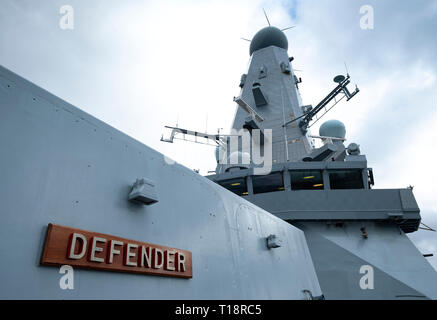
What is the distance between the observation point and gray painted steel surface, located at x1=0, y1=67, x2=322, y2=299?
90.3 inches

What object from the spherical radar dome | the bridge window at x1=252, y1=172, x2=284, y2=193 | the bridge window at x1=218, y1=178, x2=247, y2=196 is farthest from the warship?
the spherical radar dome

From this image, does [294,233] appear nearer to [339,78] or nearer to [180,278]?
[180,278]

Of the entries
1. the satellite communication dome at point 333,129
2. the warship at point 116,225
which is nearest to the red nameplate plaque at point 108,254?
the warship at point 116,225

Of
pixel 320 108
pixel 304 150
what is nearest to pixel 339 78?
pixel 320 108

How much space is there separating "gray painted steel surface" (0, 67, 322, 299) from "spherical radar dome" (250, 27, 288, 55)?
2035 cm

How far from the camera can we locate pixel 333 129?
20.5m

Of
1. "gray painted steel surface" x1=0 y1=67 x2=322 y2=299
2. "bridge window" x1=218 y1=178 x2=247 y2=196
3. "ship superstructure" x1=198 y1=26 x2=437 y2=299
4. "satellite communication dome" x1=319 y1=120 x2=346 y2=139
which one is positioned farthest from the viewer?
"satellite communication dome" x1=319 y1=120 x2=346 y2=139

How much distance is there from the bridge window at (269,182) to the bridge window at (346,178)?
2.49 metres

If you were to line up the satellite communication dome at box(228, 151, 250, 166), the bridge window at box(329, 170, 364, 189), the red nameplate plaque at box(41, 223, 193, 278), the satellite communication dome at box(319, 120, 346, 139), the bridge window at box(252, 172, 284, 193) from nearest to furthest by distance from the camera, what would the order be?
the red nameplate plaque at box(41, 223, 193, 278) → the bridge window at box(329, 170, 364, 189) → the bridge window at box(252, 172, 284, 193) → the satellite communication dome at box(228, 151, 250, 166) → the satellite communication dome at box(319, 120, 346, 139)

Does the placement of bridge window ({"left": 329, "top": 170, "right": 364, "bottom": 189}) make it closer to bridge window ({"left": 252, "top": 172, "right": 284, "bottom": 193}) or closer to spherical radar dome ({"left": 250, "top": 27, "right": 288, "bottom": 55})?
bridge window ({"left": 252, "top": 172, "right": 284, "bottom": 193})

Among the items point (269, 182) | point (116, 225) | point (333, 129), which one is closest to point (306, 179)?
point (269, 182)

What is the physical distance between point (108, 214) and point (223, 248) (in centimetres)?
222

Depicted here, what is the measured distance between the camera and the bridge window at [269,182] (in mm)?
14590

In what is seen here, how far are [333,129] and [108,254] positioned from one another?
20.1 meters
